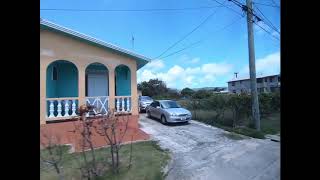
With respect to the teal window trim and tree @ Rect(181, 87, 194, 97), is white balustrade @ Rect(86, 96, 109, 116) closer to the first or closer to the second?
the teal window trim

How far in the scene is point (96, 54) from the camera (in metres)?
11.1

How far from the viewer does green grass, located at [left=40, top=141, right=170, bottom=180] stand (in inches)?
248

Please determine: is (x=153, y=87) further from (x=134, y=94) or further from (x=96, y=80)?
(x=134, y=94)

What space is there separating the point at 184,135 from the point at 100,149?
4.51 meters

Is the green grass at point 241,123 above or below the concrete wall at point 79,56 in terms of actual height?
below

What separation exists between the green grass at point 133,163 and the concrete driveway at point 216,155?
0.40 m

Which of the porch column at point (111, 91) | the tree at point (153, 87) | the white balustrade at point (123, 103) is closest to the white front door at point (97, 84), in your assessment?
the white balustrade at point (123, 103)

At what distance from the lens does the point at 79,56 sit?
1057 centimetres

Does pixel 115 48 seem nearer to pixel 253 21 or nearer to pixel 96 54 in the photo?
pixel 96 54

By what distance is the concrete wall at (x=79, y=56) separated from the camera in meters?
9.71

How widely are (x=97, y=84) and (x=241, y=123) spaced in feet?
30.5

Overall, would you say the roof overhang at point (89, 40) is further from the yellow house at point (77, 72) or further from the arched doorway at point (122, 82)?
the arched doorway at point (122, 82)

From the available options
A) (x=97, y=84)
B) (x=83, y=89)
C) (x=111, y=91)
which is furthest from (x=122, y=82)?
(x=83, y=89)
